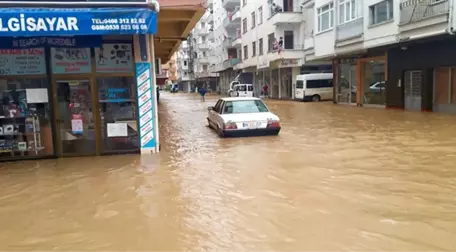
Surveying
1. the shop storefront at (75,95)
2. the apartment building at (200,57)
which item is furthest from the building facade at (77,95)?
the apartment building at (200,57)

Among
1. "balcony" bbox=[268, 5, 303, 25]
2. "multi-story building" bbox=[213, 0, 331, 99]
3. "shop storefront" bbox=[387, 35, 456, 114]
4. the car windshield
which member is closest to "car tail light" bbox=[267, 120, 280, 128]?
the car windshield

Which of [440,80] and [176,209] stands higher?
[440,80]

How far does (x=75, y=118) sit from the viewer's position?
10.1 meters

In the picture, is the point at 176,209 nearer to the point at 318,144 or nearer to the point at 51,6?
the point at 51,6

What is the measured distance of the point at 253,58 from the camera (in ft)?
153

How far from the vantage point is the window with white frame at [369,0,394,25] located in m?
21.2

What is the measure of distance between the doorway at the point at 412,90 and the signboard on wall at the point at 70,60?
17.6 metres

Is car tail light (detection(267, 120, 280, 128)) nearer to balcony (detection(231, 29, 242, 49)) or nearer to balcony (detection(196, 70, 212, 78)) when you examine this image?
balcony (detection(231, 29, 242, 49))

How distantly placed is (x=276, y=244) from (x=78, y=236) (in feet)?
7.67

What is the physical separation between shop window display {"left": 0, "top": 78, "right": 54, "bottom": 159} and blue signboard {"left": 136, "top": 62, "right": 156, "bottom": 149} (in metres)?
2.20

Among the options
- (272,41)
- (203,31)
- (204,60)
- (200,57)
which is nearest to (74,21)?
(272,41)

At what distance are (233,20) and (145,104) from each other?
47383mm

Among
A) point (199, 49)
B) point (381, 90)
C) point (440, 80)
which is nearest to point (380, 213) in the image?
point (440, 80)

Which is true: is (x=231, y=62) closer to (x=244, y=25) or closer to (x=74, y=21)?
(x=244, y=25)
